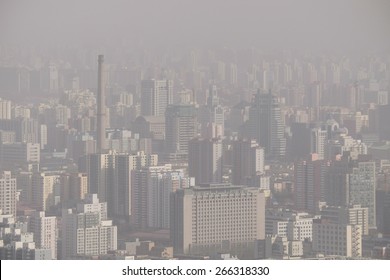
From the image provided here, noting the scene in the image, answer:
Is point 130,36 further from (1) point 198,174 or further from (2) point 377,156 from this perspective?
(2) point 377,156

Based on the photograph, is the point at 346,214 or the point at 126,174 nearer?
the point at 346,214

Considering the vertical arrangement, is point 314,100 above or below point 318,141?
above

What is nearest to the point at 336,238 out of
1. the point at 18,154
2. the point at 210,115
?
the point at 210,115

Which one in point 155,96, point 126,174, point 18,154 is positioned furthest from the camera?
point 155,96

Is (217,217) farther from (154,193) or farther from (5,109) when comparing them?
(5,109)

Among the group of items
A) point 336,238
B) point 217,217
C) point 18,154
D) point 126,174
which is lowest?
point 336,238
